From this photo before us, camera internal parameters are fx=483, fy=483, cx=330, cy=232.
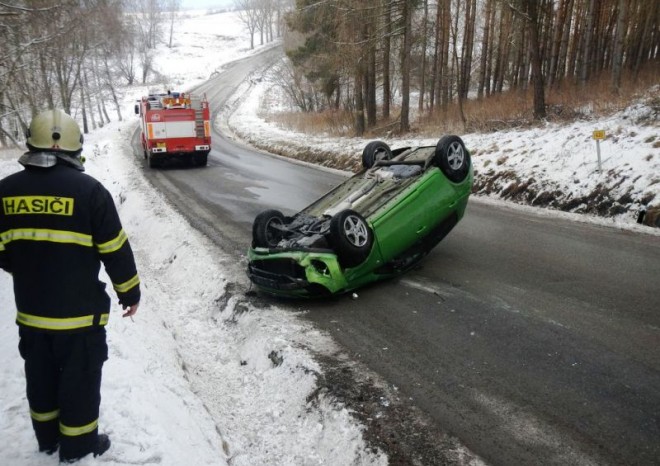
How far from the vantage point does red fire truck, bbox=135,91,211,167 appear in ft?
56.9

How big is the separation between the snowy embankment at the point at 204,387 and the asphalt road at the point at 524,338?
0.38 m

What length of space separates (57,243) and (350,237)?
134 inches

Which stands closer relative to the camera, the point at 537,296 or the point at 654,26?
the point at 537,296

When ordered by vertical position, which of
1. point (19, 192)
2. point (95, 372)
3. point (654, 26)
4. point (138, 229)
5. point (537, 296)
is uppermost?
point (654, 26)

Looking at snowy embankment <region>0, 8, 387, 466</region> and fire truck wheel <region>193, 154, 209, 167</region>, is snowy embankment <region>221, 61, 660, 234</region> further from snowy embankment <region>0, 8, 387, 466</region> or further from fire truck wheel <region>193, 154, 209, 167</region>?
fire truck wheel <region>193, 154, 209, 167</region>

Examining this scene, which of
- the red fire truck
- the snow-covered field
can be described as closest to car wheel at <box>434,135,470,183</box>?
the snow-covered field

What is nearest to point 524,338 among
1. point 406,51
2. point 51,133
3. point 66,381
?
point 66,381

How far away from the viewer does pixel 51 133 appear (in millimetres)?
2539

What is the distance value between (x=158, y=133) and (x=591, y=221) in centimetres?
1434

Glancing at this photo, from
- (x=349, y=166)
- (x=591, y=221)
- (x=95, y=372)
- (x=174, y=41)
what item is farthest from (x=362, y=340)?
(x=174, y=41)

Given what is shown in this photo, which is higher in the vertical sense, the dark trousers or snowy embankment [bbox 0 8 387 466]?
the dark trousers

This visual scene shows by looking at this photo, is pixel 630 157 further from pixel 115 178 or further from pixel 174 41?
pixel 174 41

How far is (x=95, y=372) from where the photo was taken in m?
2.68

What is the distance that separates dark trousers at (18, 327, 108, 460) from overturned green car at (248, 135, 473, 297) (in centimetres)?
293
